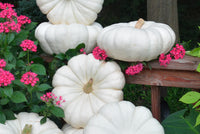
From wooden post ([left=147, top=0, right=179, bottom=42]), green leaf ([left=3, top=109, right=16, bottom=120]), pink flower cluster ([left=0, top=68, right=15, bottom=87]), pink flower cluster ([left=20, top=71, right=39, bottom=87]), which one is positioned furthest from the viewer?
wooden post ([left=147, top=0, right=179, bottom=42])

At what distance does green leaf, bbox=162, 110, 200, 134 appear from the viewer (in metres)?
2.17

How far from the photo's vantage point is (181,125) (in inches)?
86.6

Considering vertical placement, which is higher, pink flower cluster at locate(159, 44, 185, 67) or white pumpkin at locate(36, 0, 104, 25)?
white pumpkin at locate(36, 0, 104, 25)

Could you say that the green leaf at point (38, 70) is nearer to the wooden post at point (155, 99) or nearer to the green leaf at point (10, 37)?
the green leaf at point (10, 37)

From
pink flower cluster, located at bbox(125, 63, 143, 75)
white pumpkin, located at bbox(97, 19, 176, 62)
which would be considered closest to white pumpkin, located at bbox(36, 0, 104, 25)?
white pumpkin, located at bbox(97, 19, 176, 62)

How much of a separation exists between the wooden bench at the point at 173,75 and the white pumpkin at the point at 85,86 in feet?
0.68

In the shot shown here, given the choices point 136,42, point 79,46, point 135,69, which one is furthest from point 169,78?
point 79,46

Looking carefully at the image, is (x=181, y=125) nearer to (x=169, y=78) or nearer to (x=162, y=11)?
(x=169, y=78)

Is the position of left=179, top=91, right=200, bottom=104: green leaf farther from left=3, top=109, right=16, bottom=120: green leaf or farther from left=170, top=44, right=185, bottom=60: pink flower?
left=3, top=109, right=16, bottom=120: green leaf

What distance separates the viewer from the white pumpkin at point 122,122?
1938mm

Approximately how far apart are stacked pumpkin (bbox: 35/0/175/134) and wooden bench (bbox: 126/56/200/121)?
13 cm

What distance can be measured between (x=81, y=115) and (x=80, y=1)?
36.8 inches

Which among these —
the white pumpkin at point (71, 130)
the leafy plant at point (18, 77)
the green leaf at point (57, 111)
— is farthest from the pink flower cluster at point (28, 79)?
the white pumpkin at point (71, 130)

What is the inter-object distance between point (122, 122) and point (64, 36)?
0.85 meters
